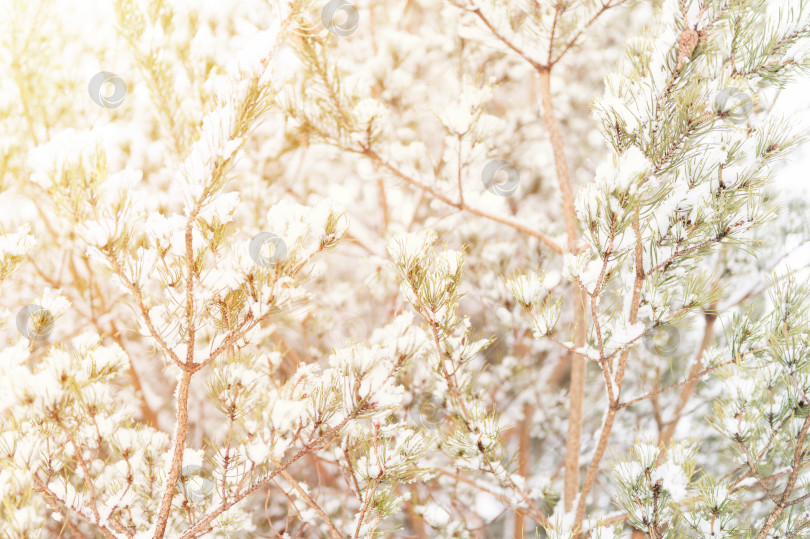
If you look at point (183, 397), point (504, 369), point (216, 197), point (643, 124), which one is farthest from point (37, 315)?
point (504, 369)

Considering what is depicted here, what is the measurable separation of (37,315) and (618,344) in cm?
109

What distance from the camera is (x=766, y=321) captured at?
3.10 feet

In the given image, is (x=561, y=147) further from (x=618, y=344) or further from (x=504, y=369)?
(x=504, y=369)
